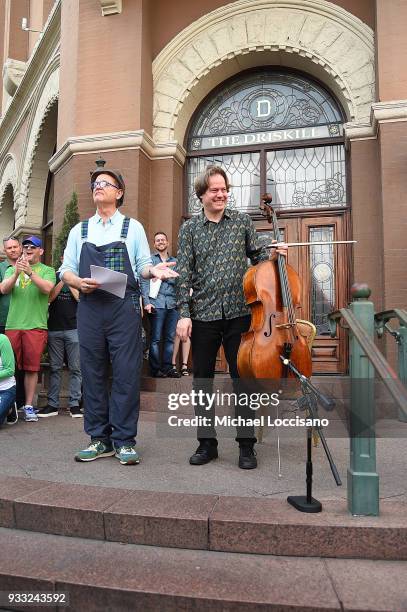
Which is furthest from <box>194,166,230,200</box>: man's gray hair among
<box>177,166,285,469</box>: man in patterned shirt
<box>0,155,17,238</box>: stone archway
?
<box>0,155,17,238</box>: stone archway

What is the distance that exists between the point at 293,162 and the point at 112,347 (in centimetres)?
525

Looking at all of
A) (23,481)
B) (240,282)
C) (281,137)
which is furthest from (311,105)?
(23,481)

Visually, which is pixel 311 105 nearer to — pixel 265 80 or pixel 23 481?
pixel 265 80

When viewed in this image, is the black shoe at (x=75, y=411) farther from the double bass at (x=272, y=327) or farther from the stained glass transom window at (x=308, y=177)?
the stained glass transom window at (x=308, y=177)

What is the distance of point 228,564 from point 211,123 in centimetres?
727

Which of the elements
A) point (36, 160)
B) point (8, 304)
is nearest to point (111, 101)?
point (8, 304)

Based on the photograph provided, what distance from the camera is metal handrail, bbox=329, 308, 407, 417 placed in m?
2.27

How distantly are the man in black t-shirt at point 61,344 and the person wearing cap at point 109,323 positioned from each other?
225 centimetres

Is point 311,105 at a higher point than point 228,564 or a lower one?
higher

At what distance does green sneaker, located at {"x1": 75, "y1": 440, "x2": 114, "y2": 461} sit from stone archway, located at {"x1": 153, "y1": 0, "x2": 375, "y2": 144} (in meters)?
5.33

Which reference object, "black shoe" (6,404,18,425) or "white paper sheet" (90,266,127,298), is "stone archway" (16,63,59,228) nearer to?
"black shoe" (6,404,18,425)

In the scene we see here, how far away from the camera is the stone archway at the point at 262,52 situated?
7289mm

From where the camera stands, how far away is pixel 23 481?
3.30 meters

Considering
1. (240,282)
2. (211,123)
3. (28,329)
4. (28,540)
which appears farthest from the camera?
(211,123)
